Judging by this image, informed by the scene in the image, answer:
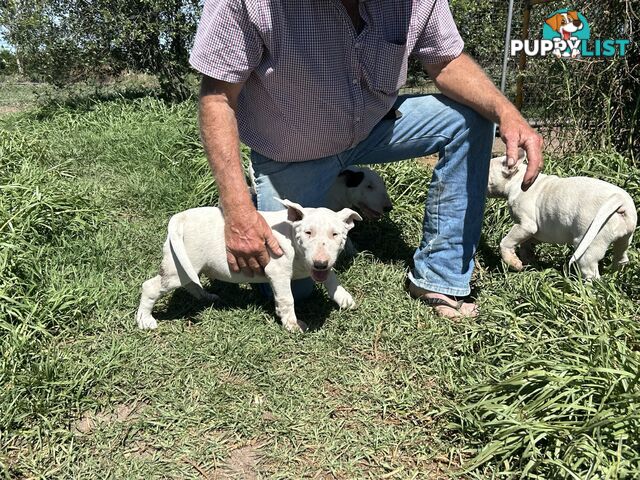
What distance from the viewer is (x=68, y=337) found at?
3311 millimetres

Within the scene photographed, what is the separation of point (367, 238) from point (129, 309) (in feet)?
6.79

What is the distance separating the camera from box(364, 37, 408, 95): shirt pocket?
10.4ft

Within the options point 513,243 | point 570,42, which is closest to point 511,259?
point 513,243

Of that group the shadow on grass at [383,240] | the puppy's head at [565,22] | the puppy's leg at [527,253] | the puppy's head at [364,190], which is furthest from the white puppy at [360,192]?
the puppy's head at [565,22]

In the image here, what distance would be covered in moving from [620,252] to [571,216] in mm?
400

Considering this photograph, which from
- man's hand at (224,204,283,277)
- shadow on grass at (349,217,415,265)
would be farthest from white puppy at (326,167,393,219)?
man's hand at (224,204,283,277)

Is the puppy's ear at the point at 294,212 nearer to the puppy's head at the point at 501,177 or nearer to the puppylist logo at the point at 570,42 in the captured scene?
the puppy's head at the point at 501,177

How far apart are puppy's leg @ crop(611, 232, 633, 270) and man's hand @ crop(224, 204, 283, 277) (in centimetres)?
217

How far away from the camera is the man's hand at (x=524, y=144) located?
9.70ft

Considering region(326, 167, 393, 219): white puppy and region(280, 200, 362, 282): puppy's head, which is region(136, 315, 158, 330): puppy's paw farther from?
region(326, 167, 393, 219): white puppy

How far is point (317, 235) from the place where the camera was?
9.93ft

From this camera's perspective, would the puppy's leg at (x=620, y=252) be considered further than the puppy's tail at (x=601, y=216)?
Yes

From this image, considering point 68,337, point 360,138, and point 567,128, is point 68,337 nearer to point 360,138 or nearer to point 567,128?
point 360,138

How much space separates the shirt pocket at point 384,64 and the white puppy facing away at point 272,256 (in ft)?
2.54
